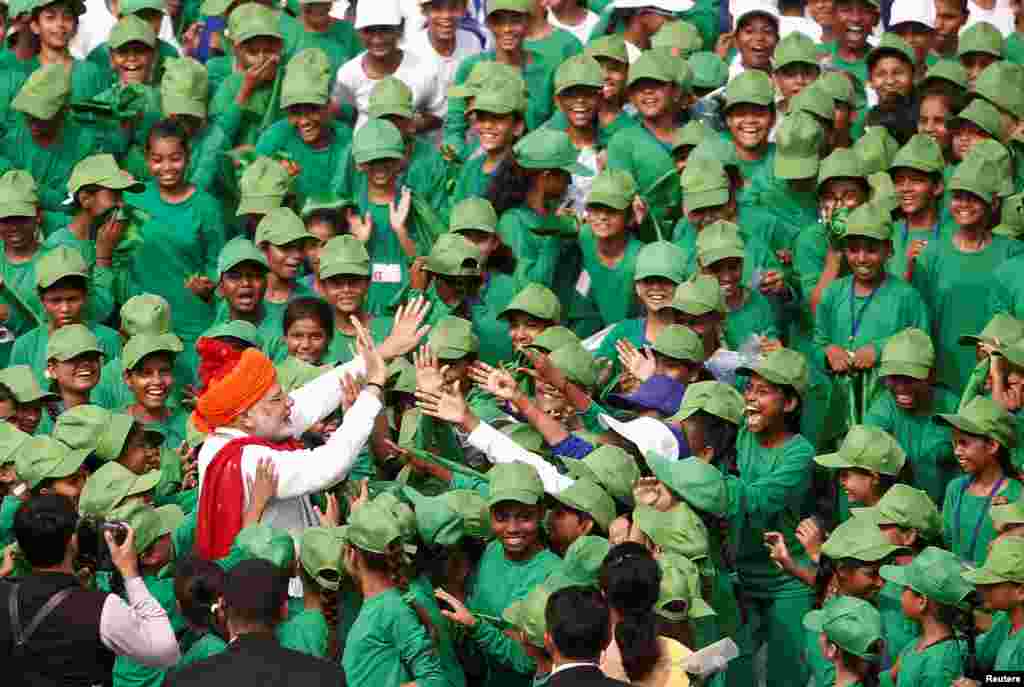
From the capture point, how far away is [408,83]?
1666cm

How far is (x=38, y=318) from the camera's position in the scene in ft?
48.9

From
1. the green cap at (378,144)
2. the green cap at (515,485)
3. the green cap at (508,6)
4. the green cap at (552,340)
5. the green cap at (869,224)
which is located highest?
the green cap at (508,6)

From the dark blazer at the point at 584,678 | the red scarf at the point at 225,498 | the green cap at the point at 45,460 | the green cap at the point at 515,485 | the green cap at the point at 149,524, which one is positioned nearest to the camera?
the dark blazer at the point at 584,678

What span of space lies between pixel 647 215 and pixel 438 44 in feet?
8.06

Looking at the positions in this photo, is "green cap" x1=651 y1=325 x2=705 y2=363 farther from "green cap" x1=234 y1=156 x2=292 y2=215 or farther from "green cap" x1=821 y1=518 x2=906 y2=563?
"green cap" x1=234 y1=156 x2=292 y2=215

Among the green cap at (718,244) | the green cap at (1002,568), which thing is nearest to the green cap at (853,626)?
the green cap at (1002,568)

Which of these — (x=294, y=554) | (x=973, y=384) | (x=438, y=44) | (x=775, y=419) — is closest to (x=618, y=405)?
(x=775, y=419)

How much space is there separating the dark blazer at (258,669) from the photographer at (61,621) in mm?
701

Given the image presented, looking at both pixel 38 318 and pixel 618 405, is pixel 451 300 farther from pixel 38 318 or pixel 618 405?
pixel 38 318

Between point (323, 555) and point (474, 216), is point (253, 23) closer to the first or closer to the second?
point (474, 216)

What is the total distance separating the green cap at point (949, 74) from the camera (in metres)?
16.1

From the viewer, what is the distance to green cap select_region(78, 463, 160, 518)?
39.4 ft

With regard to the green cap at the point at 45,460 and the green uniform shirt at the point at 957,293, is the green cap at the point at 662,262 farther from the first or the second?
the green cap at the point at 45,460

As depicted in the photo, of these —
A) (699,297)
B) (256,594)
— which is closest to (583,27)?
(699,297)
